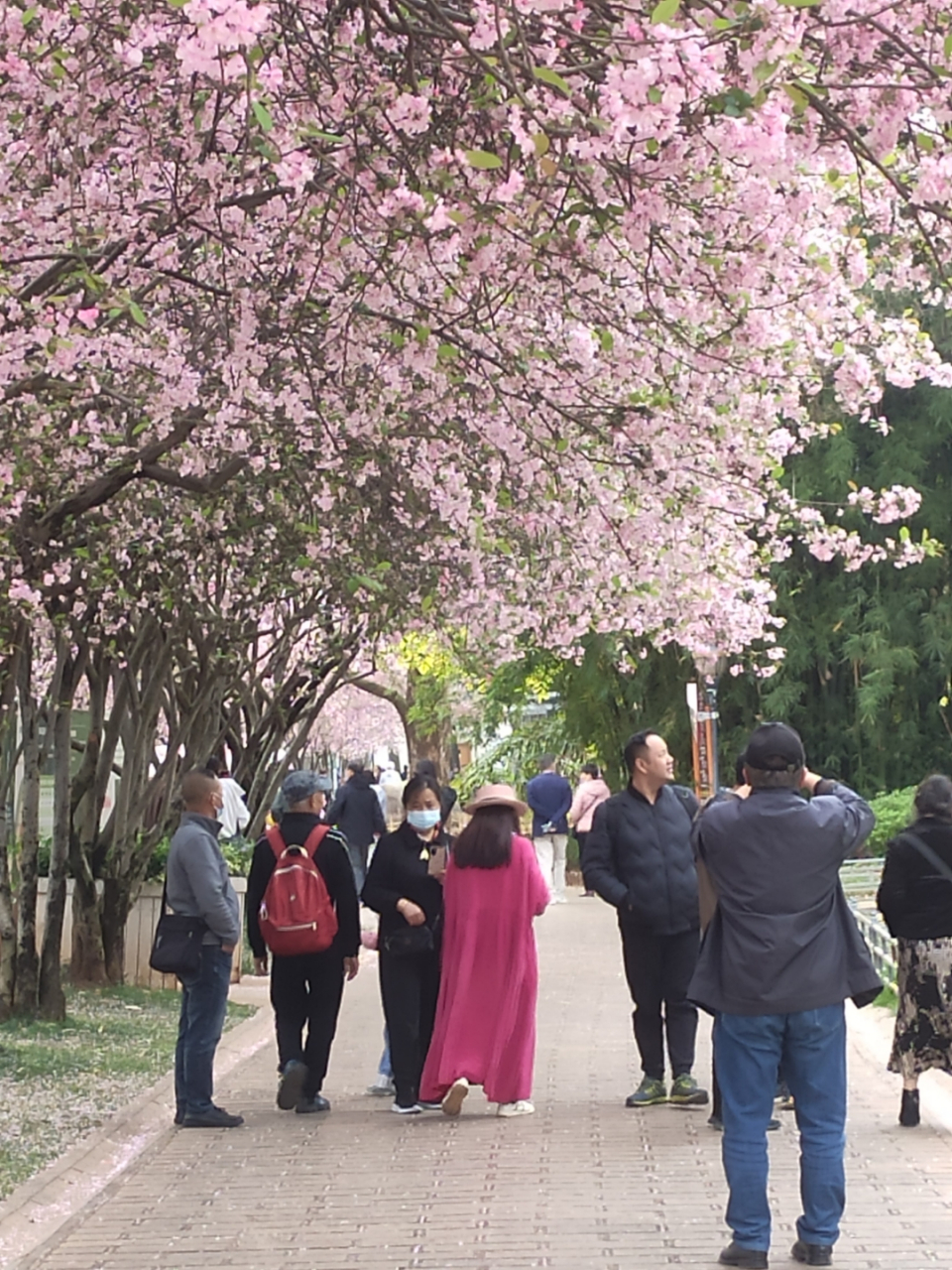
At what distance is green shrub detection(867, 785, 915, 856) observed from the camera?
23.5 metres

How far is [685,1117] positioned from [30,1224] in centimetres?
350

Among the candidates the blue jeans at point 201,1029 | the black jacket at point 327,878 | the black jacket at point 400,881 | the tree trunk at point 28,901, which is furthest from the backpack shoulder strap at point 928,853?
the tree trunk at point 28,901

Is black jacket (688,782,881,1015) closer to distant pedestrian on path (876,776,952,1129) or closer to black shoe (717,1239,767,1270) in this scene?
black shoe (717,1239,767,1270)

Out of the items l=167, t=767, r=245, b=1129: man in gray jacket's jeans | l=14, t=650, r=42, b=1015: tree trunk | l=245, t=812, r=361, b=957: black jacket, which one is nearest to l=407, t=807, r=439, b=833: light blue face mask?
l=245, t=812, r=361, b=957: black jacket

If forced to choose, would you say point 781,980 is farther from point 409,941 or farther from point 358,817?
point 358,817

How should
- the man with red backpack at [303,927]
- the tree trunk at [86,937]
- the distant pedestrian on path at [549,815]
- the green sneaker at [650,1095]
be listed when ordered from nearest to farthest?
the green sneaker at [650,1095]
the man with red backpack at [303,927]
the tree trunk at [86,937]
the distant pedestrian on path at [549,815]

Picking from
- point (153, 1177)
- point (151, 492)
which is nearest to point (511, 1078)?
point (153, 1177)

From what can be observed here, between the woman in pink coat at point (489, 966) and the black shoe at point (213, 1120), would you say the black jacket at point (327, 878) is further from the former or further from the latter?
the black shoe at point (213, 1120)

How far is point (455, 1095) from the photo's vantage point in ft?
33.2

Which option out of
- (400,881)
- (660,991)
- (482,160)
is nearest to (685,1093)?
(660,991)

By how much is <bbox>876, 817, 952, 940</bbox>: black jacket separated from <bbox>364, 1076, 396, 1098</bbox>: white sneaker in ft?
10.7

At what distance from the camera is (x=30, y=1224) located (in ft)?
26.2

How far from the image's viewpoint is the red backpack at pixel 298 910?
10391 mm

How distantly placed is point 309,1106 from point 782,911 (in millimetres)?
4573
